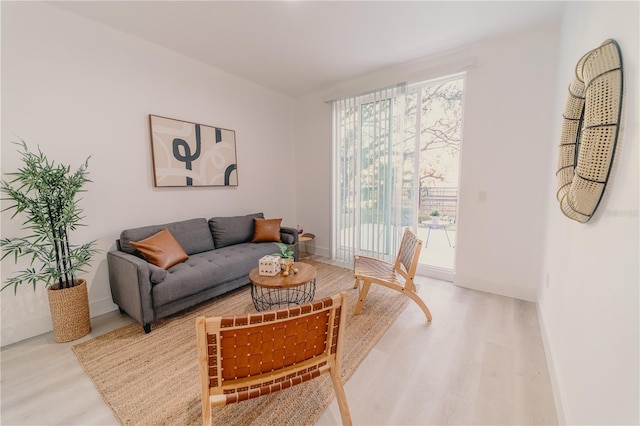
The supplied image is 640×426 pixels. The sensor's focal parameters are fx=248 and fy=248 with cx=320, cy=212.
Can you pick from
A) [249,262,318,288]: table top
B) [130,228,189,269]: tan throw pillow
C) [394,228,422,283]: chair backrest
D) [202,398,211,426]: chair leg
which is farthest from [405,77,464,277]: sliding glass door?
[202,398,211,426]: chair leg

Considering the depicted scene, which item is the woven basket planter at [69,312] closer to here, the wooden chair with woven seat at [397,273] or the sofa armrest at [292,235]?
the sofa armrest at [292,235]

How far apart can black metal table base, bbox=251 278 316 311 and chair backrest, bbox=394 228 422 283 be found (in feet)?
2.93

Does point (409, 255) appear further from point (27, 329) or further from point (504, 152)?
point (27, 329)

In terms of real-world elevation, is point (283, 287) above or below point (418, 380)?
above

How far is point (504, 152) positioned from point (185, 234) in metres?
3.61

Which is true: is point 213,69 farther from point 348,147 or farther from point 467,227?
point 467,227

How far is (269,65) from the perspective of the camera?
10.4 feet

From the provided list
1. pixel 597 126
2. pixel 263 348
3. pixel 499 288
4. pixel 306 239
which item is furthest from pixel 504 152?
pixel 263 348

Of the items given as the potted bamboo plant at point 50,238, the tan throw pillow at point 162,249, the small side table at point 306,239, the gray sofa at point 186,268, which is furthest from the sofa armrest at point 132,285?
the small side table at point 306,239

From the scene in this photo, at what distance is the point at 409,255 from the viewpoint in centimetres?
240

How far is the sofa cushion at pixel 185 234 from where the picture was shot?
2.40 meters

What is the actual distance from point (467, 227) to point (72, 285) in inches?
154

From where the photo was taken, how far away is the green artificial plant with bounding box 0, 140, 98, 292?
1801 mm

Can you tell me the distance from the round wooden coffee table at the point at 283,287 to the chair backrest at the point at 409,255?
34.3 inches
